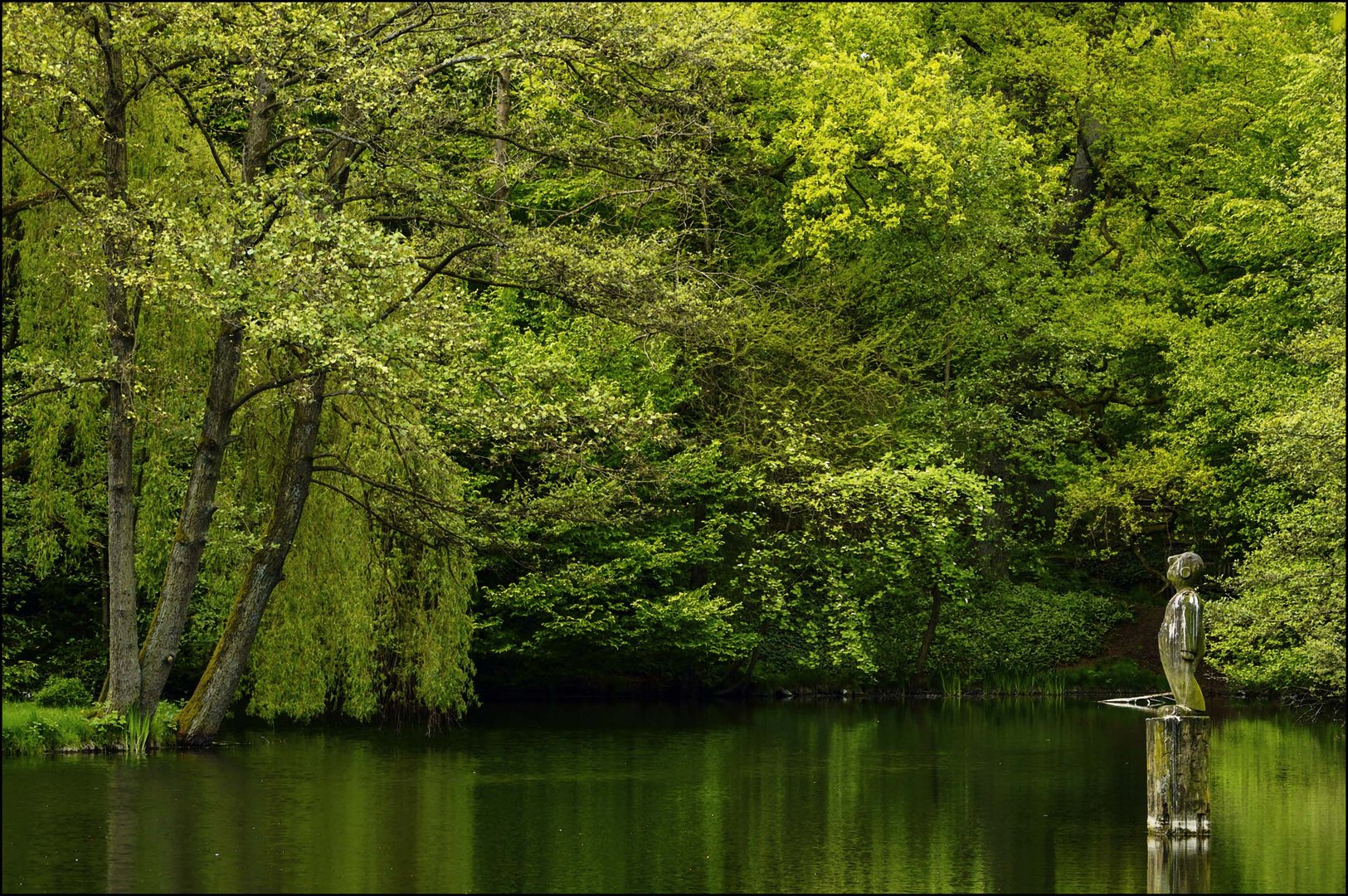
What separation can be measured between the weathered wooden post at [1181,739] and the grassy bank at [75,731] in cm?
1191

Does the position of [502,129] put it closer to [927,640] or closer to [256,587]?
[256,587]

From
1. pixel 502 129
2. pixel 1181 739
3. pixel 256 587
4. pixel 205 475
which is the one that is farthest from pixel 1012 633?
pixel 1181 739

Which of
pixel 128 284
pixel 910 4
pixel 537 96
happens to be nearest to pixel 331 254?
pixel 128 284

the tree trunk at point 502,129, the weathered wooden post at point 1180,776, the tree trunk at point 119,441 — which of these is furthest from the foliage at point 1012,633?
the weathered wooden post at point 1180,776

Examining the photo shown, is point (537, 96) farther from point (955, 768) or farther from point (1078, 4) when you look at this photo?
point (1078, 4)

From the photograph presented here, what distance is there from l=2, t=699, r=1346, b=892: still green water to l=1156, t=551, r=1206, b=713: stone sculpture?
129 cm

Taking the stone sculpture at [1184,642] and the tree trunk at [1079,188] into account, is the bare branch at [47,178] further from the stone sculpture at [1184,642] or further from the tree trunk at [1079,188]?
the tree trunk at [1079,188]

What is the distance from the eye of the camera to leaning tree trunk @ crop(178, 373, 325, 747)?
20.3m

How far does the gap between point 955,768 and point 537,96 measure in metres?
12.9

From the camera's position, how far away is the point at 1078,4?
118ft

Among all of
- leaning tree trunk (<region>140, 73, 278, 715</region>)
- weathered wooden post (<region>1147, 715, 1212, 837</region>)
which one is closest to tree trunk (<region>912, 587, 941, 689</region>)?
leaning tree trunk (<region>140, 73, 278, 715</region>)

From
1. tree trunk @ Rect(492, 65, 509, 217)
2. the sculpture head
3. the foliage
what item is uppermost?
tree trunk @ Rect(492, 65, 509, 217)

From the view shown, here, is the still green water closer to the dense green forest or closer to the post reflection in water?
the post reflection in water

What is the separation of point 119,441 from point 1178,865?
1334 cm
